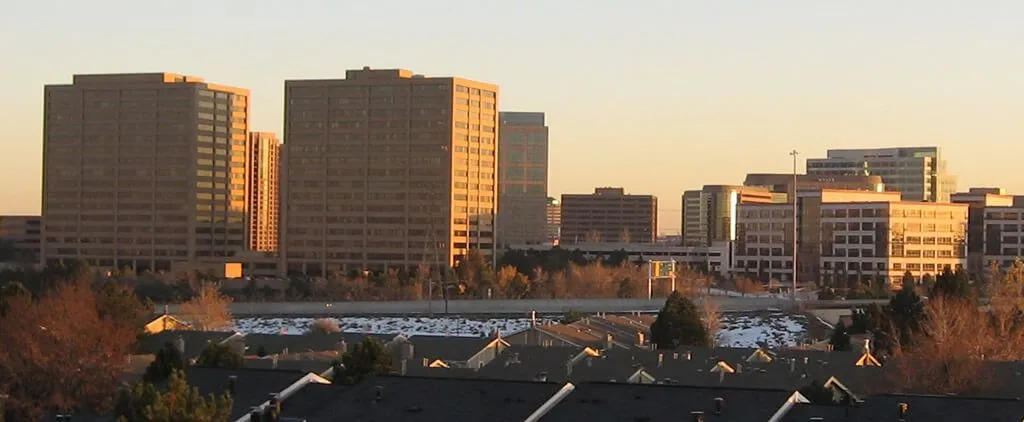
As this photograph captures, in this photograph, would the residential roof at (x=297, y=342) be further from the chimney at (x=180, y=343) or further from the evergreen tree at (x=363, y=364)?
the evergreen tree at (x=363, y=364)

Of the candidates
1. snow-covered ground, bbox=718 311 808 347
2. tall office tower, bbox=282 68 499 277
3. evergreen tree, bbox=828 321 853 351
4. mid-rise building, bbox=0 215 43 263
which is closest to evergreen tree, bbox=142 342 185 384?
evergreen tree, bbox=828 321 853 351

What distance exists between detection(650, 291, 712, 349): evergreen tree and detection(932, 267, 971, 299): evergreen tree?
35.0 ft

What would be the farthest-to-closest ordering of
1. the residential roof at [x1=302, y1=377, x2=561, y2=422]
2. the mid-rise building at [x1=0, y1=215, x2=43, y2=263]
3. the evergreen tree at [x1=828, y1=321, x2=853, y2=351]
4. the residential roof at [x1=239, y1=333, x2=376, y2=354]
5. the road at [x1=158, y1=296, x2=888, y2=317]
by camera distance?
the mid-rise building at [x1=0, y1=215, x2=43, y2=263] → the road at [x1=158, y1=296, x2=888, y2=317] → the evergreen tree at [x1=828, y1=321, x2=853, y2=351] → the residential roof at [x1=239, y1=333, x2=376, y2=354] → the residential roof at [x1=302, y1=377, x2=561, y2=422]

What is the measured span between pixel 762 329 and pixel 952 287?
20.6m

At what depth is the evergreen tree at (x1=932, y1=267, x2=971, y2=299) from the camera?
64.6 metres

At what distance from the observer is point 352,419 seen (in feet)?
95.9

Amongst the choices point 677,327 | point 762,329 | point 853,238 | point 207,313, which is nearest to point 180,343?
point 677,327

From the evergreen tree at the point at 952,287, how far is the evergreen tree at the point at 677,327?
10.7m

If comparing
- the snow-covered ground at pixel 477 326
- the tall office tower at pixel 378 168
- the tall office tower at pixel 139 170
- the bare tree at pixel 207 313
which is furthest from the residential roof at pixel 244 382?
the tall office tower at pixel 139 170

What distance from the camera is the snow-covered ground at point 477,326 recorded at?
256 feet

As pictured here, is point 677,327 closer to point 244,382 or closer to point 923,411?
point 244,382

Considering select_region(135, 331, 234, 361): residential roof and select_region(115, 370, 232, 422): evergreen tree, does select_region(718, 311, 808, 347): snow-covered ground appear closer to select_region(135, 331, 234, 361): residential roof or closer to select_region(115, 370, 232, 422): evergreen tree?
select_region(135, 331, 234, 361): residential roof

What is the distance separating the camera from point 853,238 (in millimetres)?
130625

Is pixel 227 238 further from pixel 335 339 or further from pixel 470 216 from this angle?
pixel 335 339
